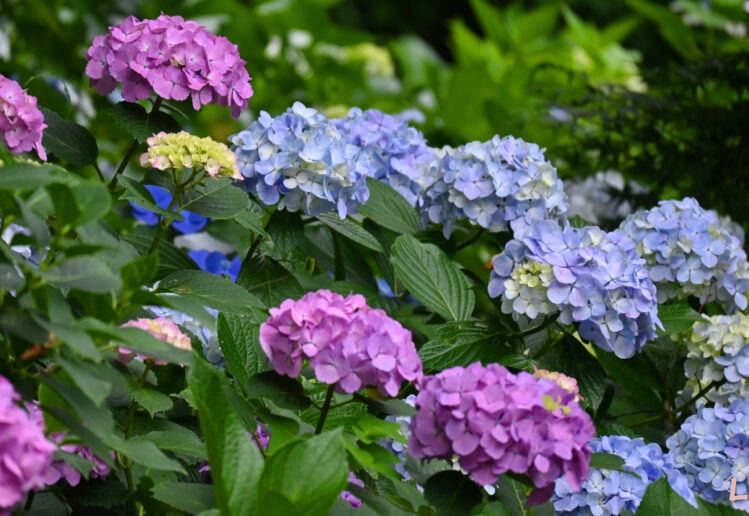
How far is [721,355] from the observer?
5.57 ft

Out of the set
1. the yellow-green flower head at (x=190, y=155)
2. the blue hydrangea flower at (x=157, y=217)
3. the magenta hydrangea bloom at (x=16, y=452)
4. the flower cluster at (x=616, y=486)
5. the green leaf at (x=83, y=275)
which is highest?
the green leaf at (x=83, y=275)

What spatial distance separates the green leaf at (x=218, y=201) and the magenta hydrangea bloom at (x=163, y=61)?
0.12 metres

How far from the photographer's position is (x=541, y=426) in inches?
41.9

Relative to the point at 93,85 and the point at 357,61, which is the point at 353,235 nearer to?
the point at 93,85

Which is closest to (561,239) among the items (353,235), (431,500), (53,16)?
(353,235)

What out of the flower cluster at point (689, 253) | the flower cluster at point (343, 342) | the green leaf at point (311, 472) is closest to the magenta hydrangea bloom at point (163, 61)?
the flower cluster at point (343, 342)

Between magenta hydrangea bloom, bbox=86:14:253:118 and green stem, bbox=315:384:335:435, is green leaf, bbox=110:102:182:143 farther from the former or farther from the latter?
green stem, bbox=315:384:335:435

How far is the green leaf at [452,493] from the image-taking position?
116 centimetres

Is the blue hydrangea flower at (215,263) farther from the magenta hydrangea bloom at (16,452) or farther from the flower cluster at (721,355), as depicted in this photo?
the magenta hydrangea bloom at (16,452)

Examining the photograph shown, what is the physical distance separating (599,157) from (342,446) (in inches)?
63.3

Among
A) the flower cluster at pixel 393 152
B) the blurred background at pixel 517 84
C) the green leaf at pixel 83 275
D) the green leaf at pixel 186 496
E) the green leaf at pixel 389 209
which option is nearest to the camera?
the green leaf at pixel 83 275

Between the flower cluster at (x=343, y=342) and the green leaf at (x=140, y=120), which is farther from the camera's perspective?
the green leaf at (x=140, y=120)

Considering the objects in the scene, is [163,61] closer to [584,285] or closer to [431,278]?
[431,278]

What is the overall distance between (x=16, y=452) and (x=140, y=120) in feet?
2.72
